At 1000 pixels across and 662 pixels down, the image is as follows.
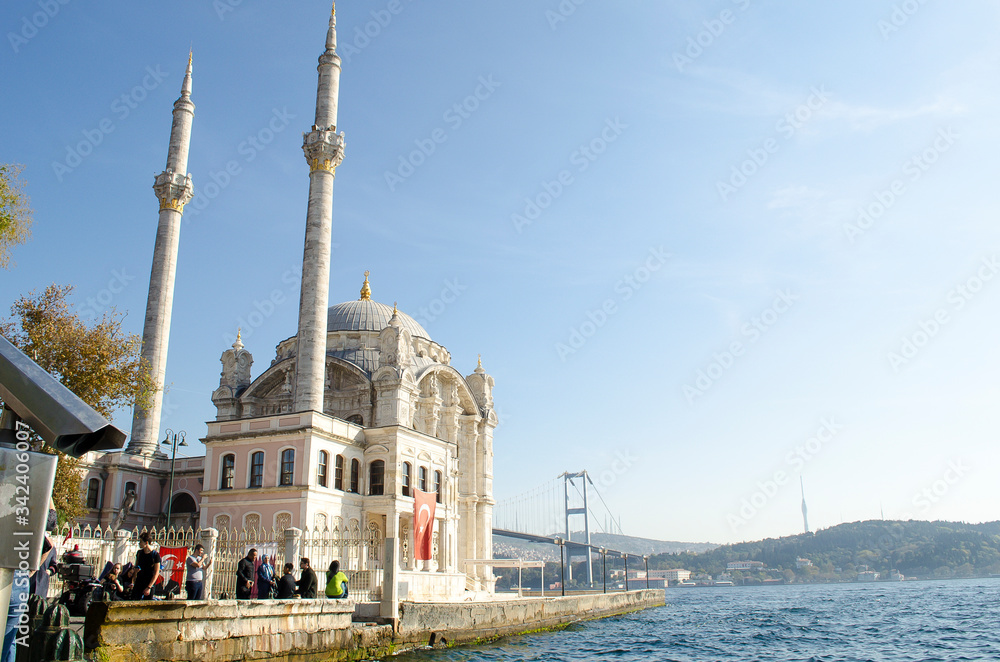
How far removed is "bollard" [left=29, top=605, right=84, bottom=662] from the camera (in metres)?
8.07

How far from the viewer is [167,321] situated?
108 feet

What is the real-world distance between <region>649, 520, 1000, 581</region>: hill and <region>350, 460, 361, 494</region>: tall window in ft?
346

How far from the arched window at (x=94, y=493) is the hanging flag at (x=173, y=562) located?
16854 mm

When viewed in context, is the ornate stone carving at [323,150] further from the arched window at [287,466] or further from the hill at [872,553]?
the hill at [872,553]

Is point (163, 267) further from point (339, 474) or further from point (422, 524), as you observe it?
point (422, 524)

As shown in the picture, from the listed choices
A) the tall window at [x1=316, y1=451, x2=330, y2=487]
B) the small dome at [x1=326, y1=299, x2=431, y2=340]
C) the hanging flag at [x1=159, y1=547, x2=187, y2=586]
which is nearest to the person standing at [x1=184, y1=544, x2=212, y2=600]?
the hanging flag at [x1=159, y1=547, x2=187, y2=586]

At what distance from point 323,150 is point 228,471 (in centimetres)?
1249

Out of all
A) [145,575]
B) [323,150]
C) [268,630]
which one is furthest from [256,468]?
[145,575]

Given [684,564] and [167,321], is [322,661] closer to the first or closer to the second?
[167,321]

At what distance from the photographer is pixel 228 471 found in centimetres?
2631

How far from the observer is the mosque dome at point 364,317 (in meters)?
36.7

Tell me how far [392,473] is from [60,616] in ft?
62.6

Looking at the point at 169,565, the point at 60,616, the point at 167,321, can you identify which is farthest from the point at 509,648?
the point at 167,321

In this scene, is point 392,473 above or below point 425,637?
above
